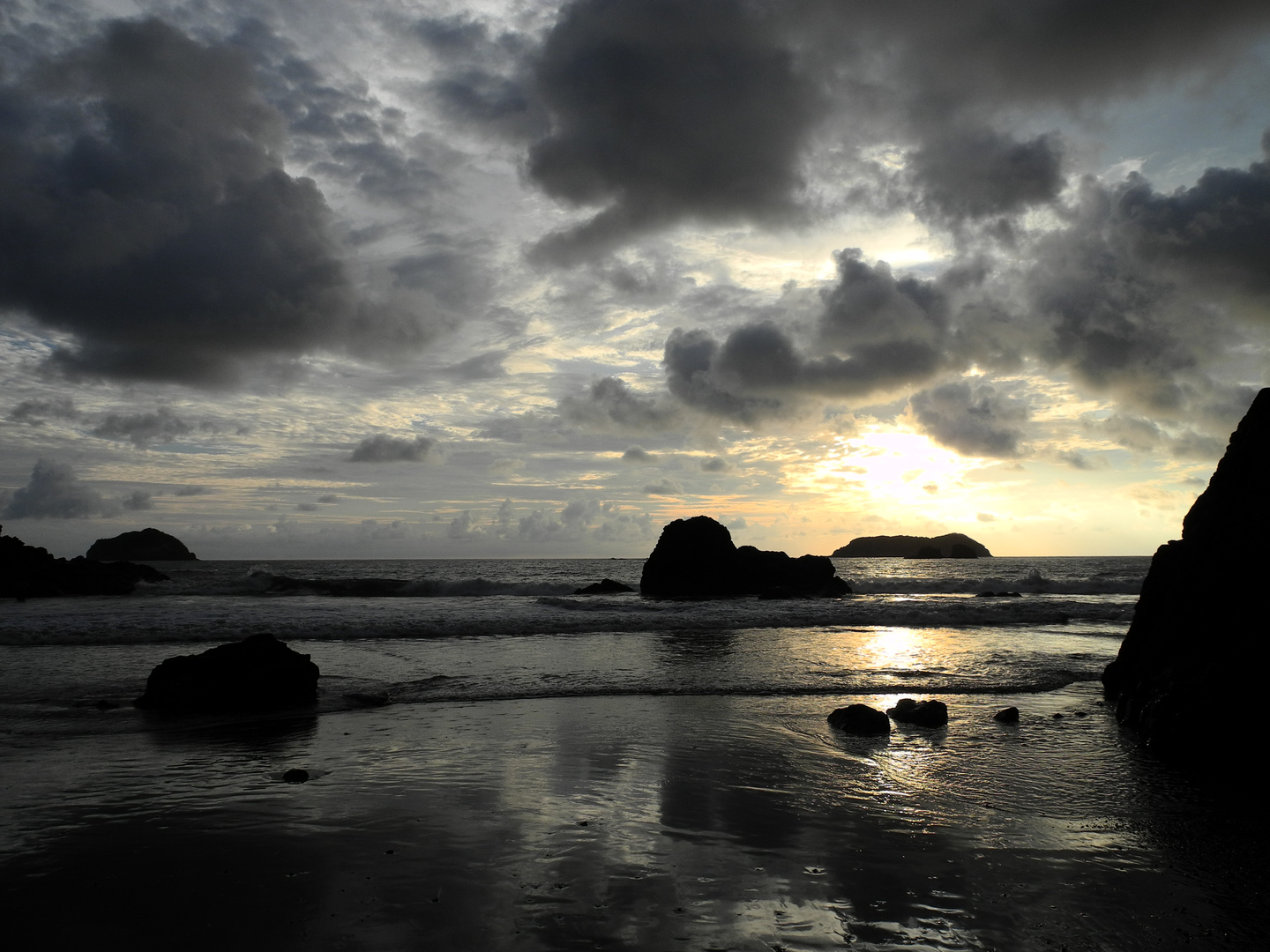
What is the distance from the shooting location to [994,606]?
3528 cm

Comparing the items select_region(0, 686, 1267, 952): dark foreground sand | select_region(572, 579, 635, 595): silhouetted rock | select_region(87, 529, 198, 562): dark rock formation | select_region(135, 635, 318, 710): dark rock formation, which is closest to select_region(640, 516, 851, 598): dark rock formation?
select_region(572, 579, 635, 595): silhouetted rock

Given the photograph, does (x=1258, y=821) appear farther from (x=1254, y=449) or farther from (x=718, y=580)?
(x=718, y=580)

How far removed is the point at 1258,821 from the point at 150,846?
1071 centimetres

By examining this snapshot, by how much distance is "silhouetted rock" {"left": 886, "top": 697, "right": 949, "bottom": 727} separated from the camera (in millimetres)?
11234

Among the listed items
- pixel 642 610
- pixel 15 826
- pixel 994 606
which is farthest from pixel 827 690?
pixel 994 606

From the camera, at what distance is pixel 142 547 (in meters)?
157

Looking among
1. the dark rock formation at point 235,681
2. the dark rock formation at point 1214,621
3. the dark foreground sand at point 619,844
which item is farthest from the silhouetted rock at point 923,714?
the dark rock formation at point 235,681

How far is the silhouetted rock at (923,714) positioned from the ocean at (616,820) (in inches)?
9.3

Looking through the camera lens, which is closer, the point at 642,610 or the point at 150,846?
the point at 150,846

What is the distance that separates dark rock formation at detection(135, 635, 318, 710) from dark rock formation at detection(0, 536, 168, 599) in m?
41.4

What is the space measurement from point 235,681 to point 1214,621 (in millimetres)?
16304

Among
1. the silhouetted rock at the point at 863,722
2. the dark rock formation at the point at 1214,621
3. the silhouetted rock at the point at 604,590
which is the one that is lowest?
the silhouetted rock at the point at 604,590

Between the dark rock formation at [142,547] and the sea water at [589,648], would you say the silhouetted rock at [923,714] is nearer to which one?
the sea water at [589,648]

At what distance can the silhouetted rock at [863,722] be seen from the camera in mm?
10539
